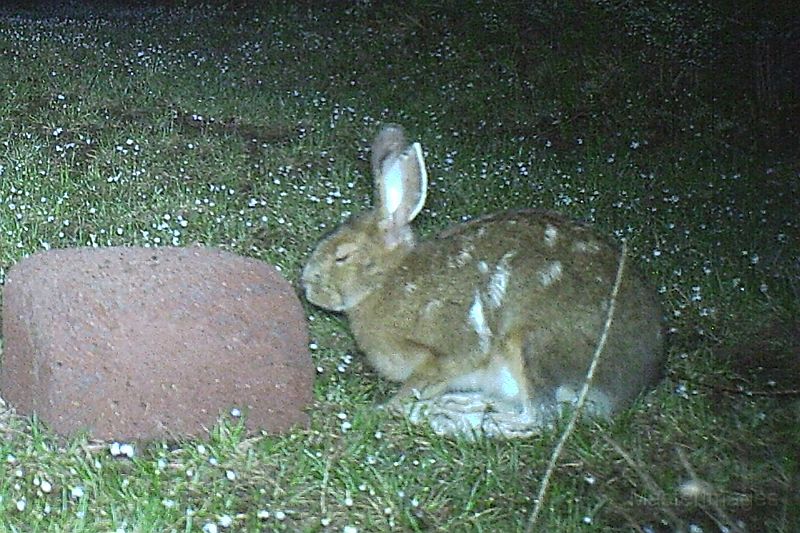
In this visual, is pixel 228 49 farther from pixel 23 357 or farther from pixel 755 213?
pixel 23 357

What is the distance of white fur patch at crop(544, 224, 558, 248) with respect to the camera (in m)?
4.06

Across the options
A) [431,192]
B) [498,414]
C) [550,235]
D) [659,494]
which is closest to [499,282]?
[550,235]

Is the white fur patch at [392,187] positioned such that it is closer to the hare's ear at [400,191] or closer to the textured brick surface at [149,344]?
the hare's ear at [400,191]

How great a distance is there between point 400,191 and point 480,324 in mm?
600

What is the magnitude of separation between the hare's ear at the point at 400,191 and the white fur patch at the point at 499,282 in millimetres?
402

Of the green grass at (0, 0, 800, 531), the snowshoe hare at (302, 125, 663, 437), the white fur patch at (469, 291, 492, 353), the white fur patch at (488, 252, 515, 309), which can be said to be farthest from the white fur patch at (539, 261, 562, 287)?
the green grass at (0, 0, 800, 531)

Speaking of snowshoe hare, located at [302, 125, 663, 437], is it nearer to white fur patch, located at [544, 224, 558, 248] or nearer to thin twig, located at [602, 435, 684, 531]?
white fur patch, located at [544, 224, 558, 248]

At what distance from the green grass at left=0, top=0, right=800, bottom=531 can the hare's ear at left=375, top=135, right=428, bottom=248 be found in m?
0.50

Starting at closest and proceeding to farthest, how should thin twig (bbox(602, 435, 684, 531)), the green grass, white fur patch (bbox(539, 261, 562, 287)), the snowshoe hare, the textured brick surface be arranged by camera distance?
thin twig (bbox(602, 435, 684, 531)) → the green grass → the textured brick surface → the snowshoe hare → white fur patch (bbox(539, 261, 562, 287))

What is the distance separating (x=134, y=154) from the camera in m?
6.34

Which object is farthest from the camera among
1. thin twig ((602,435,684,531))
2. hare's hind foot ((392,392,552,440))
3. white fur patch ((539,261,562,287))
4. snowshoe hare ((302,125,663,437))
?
white fur patch ((539,261,562,287))

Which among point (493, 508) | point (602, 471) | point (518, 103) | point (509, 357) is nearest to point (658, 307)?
point (509, 357)

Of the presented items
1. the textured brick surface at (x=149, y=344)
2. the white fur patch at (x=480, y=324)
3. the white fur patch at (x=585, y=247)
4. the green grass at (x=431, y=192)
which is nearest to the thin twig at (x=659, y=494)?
the green grass at (x=431, y=192)

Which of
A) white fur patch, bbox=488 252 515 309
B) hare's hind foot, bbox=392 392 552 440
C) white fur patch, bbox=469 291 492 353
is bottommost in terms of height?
hare's hind foot, bbox=392 392 552 440
